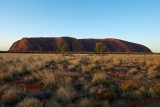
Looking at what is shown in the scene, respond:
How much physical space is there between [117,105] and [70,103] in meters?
1.52

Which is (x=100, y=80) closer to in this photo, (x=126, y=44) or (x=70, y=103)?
(x=70, y=103)

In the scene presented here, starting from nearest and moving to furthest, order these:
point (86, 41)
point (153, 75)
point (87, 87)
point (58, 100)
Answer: point (58, 100) < point (87, 87) < point (153, 75) < point (86, 41)

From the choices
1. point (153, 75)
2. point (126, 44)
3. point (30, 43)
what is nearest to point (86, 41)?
point (126, 44)

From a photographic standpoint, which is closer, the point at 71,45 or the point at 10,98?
the point at 10,98

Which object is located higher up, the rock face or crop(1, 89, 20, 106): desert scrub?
the rock face

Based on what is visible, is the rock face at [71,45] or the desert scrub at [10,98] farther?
the rock face at [71,45]

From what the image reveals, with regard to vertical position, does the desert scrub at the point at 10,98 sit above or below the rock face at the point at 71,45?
below

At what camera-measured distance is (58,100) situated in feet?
28.5

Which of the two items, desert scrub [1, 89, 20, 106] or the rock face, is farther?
the rock face

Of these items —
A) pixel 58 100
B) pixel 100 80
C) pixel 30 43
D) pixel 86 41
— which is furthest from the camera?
pixel 86 41

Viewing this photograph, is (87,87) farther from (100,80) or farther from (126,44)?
(126,44)

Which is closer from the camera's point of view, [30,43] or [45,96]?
[45,96]

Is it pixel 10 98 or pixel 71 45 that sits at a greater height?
pixel 71 45

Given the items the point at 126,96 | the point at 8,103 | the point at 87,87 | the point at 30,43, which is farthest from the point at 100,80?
the point at 30,43
